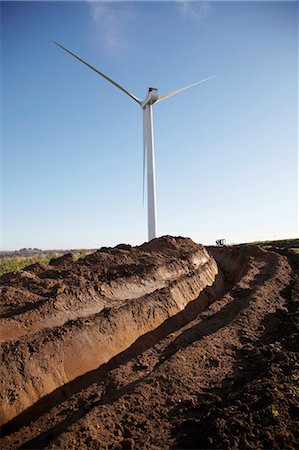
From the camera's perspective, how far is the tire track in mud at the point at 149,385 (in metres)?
5.38

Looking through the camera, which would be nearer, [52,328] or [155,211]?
[52,328]

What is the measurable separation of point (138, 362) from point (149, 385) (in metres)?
1.27

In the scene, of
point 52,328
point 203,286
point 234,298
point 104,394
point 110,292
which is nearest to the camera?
point 104,394

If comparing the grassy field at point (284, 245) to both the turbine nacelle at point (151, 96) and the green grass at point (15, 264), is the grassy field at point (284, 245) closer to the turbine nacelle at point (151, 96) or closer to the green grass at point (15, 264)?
the turbine nacelle at point (151, 96)

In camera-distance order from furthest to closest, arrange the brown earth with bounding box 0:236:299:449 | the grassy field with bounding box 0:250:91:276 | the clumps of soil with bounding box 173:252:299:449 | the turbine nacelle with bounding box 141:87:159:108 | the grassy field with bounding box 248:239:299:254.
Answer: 1. the grassy field with bounding box 248:239:299:254
2. the turbine nacelle with bounding box 141:87:159:108
3. the grassy field with bounding box 0:250:91:276
4. the brown earth with bounding box 0:236:299:449
5. the clumps of soil with bounding box 173:252:299:449

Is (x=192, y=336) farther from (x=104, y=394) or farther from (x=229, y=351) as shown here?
(x=104, y=394)

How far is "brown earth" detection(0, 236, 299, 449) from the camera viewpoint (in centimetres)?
536

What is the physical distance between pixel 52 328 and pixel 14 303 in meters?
1.46

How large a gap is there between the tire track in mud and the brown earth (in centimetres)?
2

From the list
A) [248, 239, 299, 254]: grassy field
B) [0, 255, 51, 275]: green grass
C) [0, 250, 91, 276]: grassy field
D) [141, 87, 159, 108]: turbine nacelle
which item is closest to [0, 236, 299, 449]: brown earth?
[0, 250, 91, 276]: grassy field

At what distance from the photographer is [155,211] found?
27.1 meters

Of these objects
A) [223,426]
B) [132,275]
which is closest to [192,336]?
[132,275]

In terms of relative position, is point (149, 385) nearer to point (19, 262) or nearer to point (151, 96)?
point (151, 96)

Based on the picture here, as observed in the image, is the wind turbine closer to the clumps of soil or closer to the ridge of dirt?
the ridge of dirt
